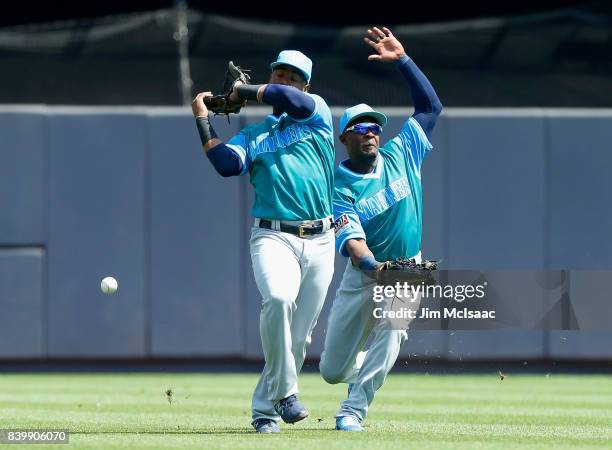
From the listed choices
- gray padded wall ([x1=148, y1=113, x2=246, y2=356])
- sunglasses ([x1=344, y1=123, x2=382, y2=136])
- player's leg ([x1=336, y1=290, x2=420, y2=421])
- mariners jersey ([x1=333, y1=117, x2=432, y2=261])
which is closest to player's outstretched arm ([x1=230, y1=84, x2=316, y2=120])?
sunglasses ([x1=344, y1=123, x2=382, y2=136])

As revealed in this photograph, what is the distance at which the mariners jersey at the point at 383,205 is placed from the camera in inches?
283

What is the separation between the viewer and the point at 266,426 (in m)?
6.94

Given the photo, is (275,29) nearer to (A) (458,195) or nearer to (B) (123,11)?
(B) (123,11)

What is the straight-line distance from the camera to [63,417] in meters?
8.12

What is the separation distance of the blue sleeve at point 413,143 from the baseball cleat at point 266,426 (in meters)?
1.50

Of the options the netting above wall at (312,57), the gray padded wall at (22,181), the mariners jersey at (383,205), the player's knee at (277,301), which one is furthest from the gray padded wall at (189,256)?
the player's knee at (277,301)

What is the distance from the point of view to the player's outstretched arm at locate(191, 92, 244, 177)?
685 cm

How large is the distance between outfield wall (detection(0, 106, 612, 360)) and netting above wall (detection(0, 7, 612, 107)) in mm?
4190

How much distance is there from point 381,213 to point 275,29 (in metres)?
10.9

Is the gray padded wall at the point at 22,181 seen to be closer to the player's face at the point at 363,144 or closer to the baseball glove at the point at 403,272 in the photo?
the player's face at the point at 363,144

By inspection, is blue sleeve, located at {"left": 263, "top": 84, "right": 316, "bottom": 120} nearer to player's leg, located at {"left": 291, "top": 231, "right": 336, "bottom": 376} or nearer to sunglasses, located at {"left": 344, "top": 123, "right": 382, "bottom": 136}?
sunglasses, located at {"left": 344, "top": 123, "right": 382, "bottom": 136}

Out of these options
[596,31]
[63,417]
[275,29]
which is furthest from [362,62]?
[63,417]

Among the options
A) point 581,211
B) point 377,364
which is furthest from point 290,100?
point 581,211

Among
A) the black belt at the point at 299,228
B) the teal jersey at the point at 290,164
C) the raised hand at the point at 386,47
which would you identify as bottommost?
the black belt at the point at 299,228
